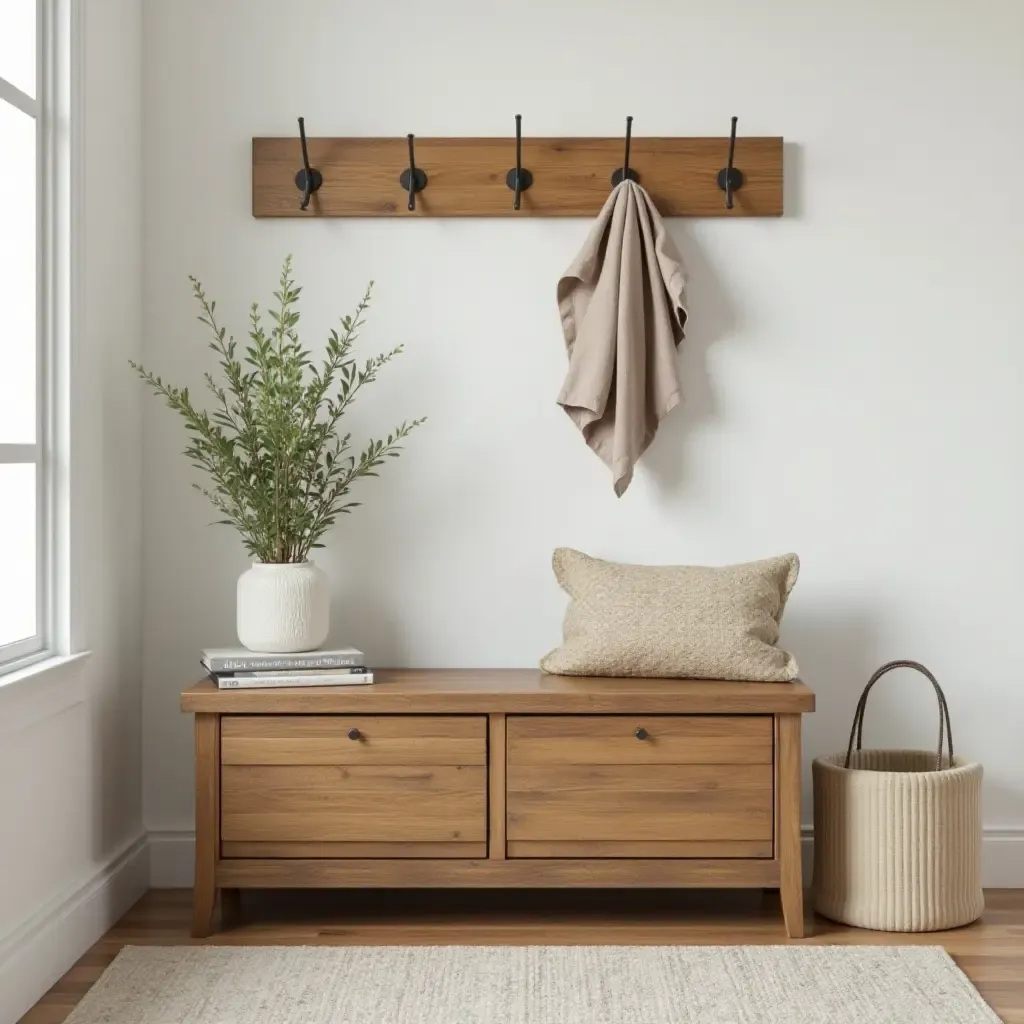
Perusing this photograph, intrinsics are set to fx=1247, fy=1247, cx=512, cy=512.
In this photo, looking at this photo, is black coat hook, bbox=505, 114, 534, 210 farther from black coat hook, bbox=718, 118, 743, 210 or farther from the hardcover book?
the hardcover book

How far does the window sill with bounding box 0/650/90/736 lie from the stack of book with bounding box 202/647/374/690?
265 millimetres

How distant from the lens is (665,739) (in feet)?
8.18

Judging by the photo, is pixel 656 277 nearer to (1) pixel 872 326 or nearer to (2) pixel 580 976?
(1) pixel 872 326

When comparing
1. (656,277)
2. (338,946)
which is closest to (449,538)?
(656,277)

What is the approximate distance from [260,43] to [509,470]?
115 centimetres

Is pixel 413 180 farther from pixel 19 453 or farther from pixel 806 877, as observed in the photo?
pixel 806 877

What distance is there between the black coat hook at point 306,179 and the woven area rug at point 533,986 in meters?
1.63

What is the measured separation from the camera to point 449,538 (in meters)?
2.91

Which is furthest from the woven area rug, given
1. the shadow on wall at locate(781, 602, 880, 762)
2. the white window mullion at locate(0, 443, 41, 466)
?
the white window mullion at locate(0, 443, 41, 466)

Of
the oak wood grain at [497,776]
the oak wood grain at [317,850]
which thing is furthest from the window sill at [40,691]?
the oak wood grain at [497,776]

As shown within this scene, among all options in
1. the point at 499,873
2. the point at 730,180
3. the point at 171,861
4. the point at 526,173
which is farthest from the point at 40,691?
the point at 730,180

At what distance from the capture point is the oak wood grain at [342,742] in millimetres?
2502

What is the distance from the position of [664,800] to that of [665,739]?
0.40 feet

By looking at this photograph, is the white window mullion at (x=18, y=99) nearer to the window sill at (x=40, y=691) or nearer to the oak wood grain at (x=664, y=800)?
the window sill at (x=40, y=691)
